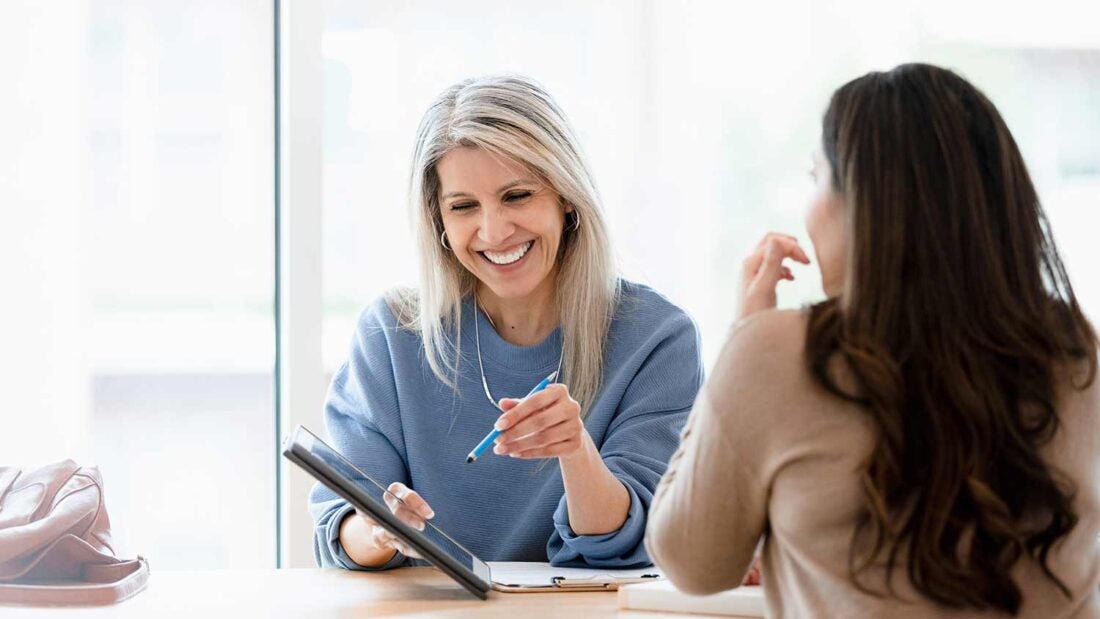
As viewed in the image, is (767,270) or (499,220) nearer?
(767,270)

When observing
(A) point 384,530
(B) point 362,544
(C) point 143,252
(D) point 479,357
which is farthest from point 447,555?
(C) point 143,252

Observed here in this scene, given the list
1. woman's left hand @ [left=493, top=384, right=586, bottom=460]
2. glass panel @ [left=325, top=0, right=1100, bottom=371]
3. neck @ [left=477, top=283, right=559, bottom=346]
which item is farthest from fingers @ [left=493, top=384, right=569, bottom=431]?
glass panel @ [left=325, top=0, right=1100, bottom=371]

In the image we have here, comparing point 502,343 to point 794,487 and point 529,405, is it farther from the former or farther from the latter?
point 794,487

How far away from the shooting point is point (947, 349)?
0.96m

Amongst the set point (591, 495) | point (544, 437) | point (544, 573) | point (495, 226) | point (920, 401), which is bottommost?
point (544, 573)

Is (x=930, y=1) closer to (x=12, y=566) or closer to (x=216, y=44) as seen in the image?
(x=216, y=44)

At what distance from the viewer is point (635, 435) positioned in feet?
5.76

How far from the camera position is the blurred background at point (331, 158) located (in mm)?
2730

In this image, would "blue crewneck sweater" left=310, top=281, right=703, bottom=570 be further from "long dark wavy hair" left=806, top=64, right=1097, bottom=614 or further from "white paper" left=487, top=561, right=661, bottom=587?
"long dark wavy hair" left=806, top=64, right=1097, bottom=614

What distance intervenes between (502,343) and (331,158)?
1.01 meters

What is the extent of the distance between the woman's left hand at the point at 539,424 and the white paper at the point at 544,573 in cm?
17

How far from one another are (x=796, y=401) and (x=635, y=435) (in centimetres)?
78

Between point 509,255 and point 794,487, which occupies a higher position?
point 509,255

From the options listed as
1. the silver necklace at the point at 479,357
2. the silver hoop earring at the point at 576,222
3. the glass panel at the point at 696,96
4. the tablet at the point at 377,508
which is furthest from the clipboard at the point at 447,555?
the glass panel at the point at 696,96
